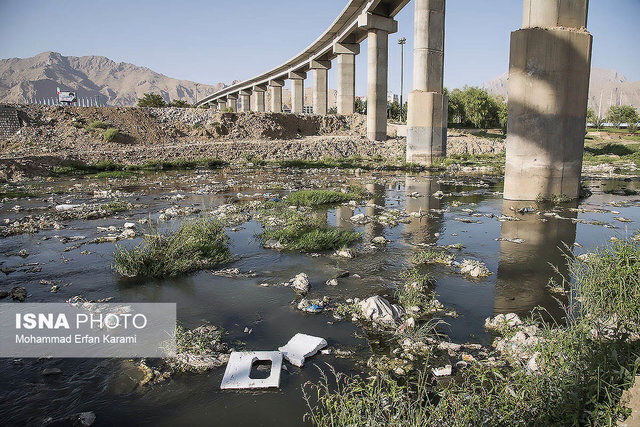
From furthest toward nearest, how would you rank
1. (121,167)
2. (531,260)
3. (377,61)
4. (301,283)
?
(377,61) < (121,167) < (531,260) < (301,283)

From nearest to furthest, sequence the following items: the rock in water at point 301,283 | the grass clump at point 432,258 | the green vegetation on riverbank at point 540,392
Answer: the green vegetation on riverbank at point 540,392 < the rock in water at point 301,283 < the grass clump at point 432,258

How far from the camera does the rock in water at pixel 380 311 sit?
13.4 ft

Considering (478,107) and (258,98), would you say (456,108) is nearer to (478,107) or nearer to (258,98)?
(478,107)

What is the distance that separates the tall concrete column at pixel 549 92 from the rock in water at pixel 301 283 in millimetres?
7863

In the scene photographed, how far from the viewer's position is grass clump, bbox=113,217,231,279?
17.6ft

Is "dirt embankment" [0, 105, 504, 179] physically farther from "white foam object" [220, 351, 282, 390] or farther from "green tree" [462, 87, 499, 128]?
"green tree" [462, 87, 499, 128]

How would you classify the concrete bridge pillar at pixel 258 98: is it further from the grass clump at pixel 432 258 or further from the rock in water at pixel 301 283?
the rock in water at pixel 301 283

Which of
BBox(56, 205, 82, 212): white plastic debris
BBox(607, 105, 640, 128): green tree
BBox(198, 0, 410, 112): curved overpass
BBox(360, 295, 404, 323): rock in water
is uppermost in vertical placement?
BBox(198, 0, 410, 112): curved overpass

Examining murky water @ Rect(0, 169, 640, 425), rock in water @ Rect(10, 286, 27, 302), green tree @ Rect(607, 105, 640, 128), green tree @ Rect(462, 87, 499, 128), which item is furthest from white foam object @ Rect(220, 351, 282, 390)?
green tree @ Rect(607, 105, 640, 128)

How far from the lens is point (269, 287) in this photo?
5113mm

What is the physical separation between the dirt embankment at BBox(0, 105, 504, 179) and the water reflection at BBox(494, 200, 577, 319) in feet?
55.1


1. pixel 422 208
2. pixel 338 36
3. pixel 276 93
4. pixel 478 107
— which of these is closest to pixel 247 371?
pixel 422 208

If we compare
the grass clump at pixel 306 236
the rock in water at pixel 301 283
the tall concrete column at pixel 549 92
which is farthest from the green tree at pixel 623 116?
the rock in water at pixel 301 283

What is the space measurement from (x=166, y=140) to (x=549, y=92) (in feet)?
82.8
